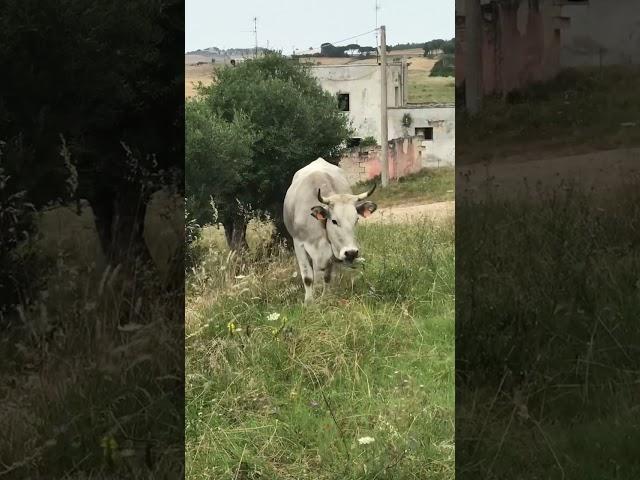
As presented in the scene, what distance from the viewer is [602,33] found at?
321 centimetres

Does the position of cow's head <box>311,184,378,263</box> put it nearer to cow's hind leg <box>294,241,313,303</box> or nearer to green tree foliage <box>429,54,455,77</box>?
cow's hind leg <box>294,241,313,303</box>

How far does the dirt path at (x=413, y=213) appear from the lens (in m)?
3.54

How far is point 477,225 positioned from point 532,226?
238 millimetres

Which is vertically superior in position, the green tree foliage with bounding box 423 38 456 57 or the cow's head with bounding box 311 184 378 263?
the green tree foliage with bounding box 423 38 456 57

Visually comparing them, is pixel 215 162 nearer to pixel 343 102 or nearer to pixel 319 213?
pixel 319 213

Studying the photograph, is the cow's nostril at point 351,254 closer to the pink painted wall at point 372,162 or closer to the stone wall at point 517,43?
the pink painted wall at point 372,162

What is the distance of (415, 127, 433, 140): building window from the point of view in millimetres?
3415

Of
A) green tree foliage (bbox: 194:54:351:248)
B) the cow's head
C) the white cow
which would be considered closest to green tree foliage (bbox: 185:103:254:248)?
green tree foliage (bbox: 194:54:351:248)

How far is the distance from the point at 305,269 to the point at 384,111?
→ 821 millimetres

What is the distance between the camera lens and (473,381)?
126 inches

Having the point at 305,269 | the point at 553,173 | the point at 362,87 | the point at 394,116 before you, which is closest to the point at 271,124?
the point at 362,87

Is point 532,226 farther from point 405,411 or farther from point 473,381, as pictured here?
point 405,411

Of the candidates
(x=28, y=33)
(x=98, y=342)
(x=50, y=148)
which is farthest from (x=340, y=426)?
(x=28, y=33)

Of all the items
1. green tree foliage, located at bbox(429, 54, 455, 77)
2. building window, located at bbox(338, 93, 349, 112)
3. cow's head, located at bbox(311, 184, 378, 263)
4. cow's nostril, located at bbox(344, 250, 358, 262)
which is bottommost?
cow's nostril, located at bbox(344, 250, 358, 262)
